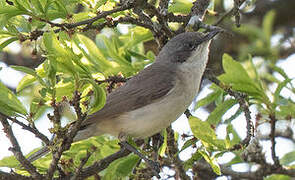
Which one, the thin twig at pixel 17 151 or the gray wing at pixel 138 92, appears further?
the gray wing at pixel 138 92

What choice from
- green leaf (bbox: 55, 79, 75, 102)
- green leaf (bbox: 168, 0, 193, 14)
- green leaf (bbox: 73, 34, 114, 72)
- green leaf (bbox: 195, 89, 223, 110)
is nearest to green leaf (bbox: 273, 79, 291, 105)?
green leaf (bbox: 195, 89, 223, 110)

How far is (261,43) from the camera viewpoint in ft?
20.3

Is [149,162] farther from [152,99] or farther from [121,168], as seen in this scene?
[152,99]

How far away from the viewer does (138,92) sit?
4.61 metres

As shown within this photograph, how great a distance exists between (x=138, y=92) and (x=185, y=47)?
68cm

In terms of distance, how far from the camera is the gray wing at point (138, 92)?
4457 mm

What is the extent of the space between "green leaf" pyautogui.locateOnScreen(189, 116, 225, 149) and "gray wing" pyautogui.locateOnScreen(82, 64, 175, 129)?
1.06 meters

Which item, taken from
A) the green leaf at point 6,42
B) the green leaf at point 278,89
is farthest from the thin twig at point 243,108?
the green leaf at point 6,42

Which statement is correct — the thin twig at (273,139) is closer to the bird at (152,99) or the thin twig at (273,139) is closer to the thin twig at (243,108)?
the thin twig at (243,108)

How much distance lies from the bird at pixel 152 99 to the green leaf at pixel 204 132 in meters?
0.76

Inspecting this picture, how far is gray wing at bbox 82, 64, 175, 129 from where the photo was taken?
4.46 metres

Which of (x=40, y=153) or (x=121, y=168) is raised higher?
(x=40, y=153)

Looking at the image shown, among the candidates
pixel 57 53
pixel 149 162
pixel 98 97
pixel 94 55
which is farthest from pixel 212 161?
pixel 94 55

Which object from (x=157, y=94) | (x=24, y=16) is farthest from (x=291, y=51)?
(x=24, y=16)
